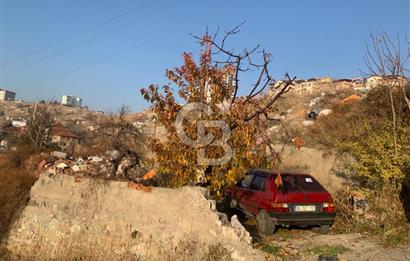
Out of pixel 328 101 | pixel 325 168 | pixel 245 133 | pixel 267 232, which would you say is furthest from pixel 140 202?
pixel 328 101

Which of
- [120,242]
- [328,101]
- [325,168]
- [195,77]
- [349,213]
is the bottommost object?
[120,242]

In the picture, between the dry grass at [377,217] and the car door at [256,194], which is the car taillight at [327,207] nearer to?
the dry grass at [377,217]

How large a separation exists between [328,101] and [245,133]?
21384mm

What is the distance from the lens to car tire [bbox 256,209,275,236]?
8945mm

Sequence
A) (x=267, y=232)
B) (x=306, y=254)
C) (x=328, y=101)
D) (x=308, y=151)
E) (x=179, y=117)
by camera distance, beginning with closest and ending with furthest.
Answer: (x=306, y=254), (x=179, y=117), (x=267, y=232), (x=308, y=151), (x=328, y=101)

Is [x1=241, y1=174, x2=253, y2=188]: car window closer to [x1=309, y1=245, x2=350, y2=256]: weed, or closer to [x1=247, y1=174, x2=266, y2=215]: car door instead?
[x1=247, y1=174, x2=266, y2=215]: car door

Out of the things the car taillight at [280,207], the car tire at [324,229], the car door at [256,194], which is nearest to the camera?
the car taillight at [280,207]

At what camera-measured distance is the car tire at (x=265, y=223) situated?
8.95 m

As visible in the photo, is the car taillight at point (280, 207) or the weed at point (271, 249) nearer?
the weed at point (271, 249)

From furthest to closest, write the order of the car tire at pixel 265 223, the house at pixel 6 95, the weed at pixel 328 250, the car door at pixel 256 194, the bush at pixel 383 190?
the house at pixel 6 95 < the bush at pixel 383 190 < the car door at pixel 256 194 < the car tire at pixel 265 223 < the weed at pixel 328 250

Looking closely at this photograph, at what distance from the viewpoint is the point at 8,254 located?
8.75 meters

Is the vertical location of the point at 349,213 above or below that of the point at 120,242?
above

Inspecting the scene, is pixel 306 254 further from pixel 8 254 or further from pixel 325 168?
pixel 325 168

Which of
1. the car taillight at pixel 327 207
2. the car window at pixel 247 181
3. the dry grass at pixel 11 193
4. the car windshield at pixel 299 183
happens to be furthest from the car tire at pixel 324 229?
the dry grass at pixel 11 193
